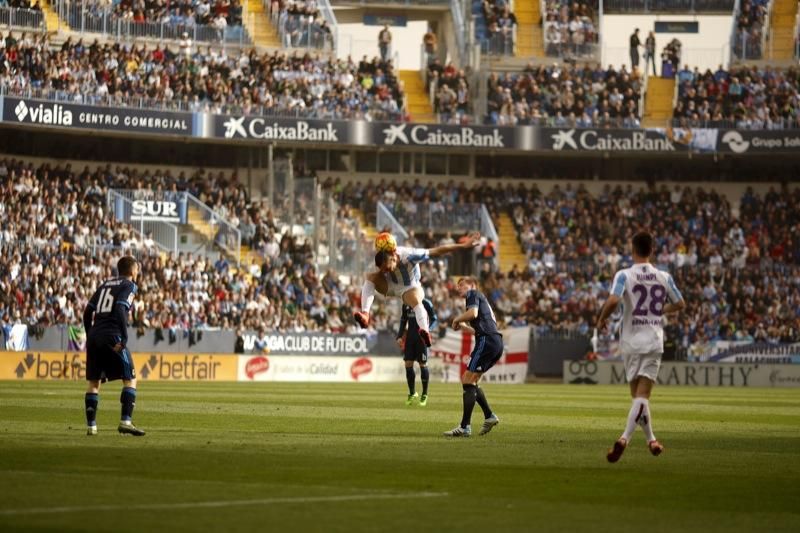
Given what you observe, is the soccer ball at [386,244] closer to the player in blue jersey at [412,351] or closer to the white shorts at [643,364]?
the white shorts at [643,364]

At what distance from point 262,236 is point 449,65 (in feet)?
45.8

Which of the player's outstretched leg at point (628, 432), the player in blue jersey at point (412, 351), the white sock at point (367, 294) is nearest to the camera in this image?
the player's outstretched leg at point (628, 432)

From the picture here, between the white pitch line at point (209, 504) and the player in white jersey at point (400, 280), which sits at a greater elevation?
the player in white jersey at point (400, 280)

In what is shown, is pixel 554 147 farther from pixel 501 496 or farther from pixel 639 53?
pixel 501 496

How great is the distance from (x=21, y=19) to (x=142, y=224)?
10.6 m

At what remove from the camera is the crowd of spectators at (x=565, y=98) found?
62.8 meters

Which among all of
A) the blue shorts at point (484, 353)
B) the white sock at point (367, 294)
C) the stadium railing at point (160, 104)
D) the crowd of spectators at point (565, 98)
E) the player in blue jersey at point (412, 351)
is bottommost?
the player in blue jersey at point (412, 351)

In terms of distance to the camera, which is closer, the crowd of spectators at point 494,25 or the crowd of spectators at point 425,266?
the crowd of spectators at point 425,266

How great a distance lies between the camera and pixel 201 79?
5931 centimetres

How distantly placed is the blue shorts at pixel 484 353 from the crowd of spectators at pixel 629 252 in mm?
34000

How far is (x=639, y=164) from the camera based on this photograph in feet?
217

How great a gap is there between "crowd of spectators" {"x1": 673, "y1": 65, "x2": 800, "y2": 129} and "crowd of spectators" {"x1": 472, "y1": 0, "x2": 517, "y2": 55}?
27.8 ft

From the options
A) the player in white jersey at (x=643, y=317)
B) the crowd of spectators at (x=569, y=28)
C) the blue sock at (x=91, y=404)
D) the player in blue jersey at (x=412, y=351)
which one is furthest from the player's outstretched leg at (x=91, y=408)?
the crowd of spectators at (x=569, y=28)

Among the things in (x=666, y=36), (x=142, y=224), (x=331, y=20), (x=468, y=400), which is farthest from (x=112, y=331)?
(x=666, y=36)
